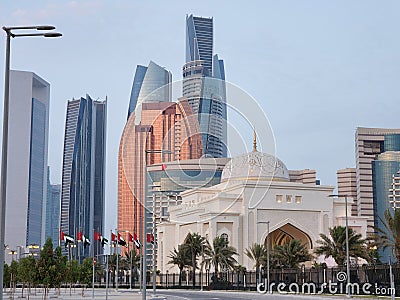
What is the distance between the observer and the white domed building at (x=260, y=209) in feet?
274

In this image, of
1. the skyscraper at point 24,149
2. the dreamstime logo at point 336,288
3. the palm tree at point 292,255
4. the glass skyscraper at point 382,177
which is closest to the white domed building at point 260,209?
the palm tree at point 292,255

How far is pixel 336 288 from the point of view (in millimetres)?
50406

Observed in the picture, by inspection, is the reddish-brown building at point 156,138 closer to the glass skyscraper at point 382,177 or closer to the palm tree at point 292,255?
the palm tree at point 292,255

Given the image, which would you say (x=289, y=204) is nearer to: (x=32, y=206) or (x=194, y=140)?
(x=194, y=140)

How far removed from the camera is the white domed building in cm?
8345

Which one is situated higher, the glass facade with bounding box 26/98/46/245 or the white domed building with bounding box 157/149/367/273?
the glass facade with bounding box 26/98/46/245

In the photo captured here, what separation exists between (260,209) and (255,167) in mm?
6409

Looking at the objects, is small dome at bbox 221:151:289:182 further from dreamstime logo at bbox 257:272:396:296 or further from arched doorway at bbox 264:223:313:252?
dreamstime logo at bbox 257:272:396:296

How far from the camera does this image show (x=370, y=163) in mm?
199375

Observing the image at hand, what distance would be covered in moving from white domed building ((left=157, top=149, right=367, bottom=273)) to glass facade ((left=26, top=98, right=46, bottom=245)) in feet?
317

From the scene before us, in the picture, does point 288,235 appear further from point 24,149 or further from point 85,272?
point 24,149

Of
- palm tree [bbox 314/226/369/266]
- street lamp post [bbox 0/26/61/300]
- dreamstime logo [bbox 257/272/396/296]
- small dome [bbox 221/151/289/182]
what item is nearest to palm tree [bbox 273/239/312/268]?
dreamstime logo [bbox 257/272/396/296]

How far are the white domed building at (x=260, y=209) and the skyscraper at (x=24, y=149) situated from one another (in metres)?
92.1

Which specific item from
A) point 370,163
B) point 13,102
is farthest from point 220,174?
point 370,163
